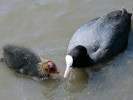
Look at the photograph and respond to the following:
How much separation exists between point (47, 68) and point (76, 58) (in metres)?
0.69

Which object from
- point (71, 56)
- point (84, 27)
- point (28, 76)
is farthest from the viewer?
point (84, 27)

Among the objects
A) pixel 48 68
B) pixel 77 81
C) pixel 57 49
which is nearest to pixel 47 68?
pixel 48 68

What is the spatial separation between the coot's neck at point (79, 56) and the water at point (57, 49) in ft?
1.15

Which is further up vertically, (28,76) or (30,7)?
(30,7)

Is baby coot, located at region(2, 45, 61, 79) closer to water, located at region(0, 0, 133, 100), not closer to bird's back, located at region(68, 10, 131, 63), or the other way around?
water, located at region(0, 0, 133, 100)

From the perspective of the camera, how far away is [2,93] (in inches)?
219

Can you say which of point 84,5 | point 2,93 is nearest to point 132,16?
point 84,5

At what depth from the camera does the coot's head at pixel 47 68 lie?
17.6 feet

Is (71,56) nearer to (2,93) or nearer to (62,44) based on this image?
(62,44)

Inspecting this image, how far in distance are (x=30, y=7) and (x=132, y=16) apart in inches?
122

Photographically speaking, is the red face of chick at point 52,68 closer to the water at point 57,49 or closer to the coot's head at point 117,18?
the water at point 57,49

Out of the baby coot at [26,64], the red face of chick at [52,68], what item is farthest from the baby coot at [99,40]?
the baby coot at [26,64]

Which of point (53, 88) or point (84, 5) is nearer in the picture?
point (53, 88)

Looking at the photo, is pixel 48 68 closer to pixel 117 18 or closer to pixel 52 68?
pixel 52 68
